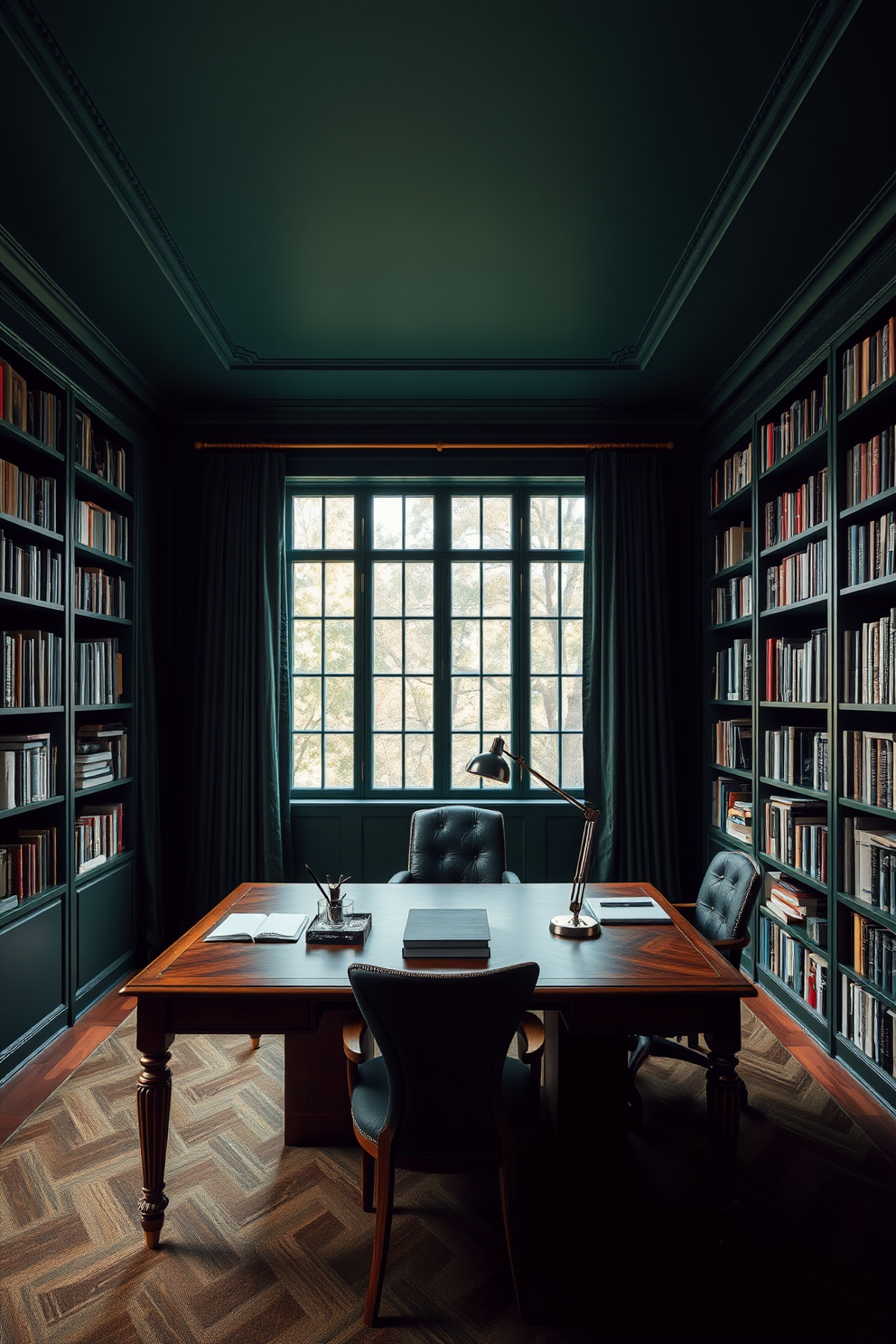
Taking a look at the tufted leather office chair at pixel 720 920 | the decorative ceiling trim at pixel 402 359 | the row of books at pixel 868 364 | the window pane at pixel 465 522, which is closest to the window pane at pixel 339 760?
the window pane at pixel 465 522

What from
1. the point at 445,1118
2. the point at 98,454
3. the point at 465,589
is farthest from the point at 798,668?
the point at 98,454

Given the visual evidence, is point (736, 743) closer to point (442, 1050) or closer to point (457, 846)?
point (457, 846)

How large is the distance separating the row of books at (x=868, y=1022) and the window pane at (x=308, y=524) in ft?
12.0

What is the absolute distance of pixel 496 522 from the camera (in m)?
4.73

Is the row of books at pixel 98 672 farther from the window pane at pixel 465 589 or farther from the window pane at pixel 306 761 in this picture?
the window pane at pixel 465 589

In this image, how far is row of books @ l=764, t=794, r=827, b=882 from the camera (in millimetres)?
3150

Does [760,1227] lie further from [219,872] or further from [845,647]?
[219,872]

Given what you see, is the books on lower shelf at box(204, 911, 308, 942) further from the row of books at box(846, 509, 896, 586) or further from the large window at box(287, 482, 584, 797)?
the row of books at box(846, 509, 896, 586)

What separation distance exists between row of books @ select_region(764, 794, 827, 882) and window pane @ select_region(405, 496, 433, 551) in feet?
8.27

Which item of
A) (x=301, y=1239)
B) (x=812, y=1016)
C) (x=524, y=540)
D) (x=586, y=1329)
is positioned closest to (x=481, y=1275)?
(x=586, y=1329)

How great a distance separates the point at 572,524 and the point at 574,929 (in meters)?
2.99

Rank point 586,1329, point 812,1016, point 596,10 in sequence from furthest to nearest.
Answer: point 812,1016 → point 596,10 → point 586,1329

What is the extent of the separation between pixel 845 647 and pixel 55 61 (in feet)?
10.5

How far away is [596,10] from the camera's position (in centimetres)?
186
